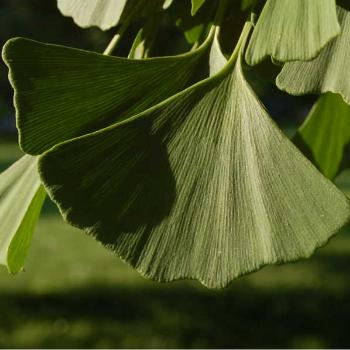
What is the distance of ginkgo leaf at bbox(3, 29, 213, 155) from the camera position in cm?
68

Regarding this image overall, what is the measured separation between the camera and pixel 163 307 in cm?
451

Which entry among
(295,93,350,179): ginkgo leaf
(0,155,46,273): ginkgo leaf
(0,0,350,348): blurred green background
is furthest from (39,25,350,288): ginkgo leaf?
(0,0,350,348): blurred green background

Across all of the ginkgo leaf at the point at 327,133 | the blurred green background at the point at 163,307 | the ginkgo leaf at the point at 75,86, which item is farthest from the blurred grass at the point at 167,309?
the ginkgo leaf at the point at 75,86

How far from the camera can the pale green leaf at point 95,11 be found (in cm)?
79

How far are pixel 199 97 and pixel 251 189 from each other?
94mm

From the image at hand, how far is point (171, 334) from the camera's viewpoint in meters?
4.06

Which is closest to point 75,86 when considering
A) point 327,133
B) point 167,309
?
point 327,133

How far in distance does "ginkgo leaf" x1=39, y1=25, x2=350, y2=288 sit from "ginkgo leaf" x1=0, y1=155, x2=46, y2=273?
0.14 metres

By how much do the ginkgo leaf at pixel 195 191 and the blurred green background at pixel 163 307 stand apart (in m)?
2.78

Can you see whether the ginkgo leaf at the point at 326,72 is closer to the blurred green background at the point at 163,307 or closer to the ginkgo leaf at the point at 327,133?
the ginkgo leaf at the point at 327,133

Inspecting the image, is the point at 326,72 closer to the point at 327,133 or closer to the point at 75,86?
the point at 75,86

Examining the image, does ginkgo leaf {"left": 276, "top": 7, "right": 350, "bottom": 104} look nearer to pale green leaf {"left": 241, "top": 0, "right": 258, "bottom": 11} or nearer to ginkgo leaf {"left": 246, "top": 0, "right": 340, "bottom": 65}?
ginkgo leaf {"left": 246, "top": 0, "right": 340, "bottom": 65}

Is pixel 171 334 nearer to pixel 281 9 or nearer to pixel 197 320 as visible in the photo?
pixel 197 320

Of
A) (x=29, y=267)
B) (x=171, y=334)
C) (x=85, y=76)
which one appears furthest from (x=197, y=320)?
(x=85, y=76)
